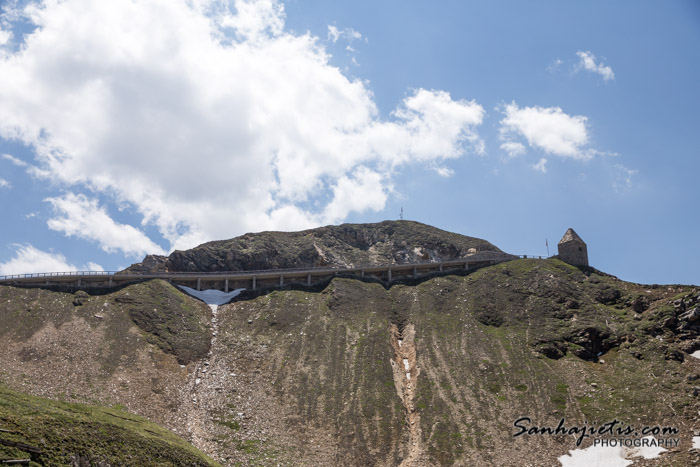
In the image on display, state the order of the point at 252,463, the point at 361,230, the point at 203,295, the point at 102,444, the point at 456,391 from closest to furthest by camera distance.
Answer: the point at 102,444 < the point at 252,463 < the point at 456,391 < the point at 203,295 < the point at 361,230

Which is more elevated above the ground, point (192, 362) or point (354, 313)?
point (354, 313)

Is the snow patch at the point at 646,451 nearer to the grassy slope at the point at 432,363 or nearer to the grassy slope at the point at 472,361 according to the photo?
the grassy slope at the point at 472,361

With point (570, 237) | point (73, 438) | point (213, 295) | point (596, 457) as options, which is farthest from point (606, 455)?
point (213, 295)

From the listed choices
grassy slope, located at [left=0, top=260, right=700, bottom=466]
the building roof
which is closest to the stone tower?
the building roof

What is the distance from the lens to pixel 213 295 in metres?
91.7

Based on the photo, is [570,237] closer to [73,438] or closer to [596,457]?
[596,457]

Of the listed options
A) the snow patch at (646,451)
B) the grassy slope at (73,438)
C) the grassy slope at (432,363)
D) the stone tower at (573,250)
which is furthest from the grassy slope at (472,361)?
the grassy slope at (73,438)

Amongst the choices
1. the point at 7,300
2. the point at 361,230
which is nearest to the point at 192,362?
the point at 7,300

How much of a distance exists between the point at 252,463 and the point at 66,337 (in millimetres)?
30697

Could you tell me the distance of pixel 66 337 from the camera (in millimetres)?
65812

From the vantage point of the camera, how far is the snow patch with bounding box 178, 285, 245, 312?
8931cm

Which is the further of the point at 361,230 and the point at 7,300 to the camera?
the point at 361,230

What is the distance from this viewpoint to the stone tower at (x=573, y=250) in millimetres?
93875

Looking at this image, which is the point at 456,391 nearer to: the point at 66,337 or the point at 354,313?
the point at 354,313
